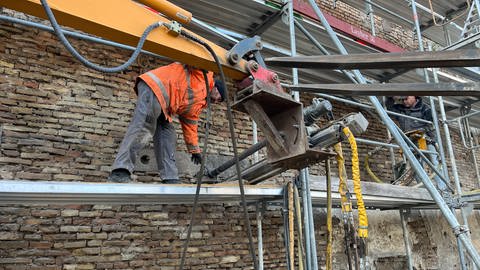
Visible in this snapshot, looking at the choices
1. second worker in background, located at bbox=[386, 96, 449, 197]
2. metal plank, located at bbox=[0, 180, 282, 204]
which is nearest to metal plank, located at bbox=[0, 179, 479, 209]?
metal plank, located at bbox=[0, 180, 282, 204]

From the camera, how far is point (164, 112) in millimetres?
3420

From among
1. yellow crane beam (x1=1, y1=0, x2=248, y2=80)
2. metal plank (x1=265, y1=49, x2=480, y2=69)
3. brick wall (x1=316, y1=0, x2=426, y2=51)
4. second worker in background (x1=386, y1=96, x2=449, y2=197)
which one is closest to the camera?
yellow crane beam (x1=1, y1=0, x2=248, y2=80)

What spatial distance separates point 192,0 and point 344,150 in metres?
3.52

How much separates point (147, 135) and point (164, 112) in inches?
10.4

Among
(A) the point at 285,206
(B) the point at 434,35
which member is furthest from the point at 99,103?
(B) the point at 434,35

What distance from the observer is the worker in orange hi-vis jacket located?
125 inches

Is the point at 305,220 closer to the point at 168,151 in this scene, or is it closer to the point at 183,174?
the point at 168,151

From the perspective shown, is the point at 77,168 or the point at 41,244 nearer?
the point at 41,244

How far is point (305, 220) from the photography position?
10.8ft

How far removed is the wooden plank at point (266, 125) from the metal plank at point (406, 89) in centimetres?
34

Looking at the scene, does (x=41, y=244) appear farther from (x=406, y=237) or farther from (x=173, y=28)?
(x=406, y=237)

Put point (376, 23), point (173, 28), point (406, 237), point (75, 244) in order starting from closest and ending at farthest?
point (173, 28) < point (75, 244) < point (406, 237) < point (376, 23)

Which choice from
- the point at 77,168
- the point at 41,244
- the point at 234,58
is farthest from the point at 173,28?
the point at 41,244

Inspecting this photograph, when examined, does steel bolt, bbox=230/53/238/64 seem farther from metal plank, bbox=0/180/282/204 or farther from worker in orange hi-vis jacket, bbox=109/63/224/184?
worker in orange hi-vis jacket, bbox=109/63/224/184
